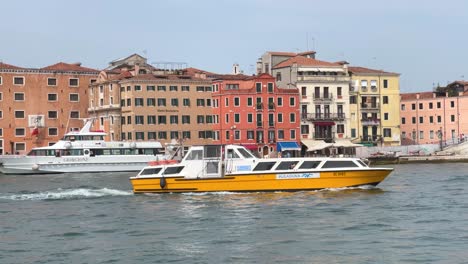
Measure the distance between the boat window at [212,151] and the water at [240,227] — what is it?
1767 millimetres

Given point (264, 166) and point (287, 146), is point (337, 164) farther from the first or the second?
point (287, 146)

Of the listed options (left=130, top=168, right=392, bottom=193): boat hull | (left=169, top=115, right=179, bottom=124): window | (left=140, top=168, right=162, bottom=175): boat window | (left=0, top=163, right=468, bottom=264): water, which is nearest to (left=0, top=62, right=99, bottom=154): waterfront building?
(left=169, top=115, right=179, bottom=124): window

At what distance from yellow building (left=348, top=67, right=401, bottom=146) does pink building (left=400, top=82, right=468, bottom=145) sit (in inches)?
234

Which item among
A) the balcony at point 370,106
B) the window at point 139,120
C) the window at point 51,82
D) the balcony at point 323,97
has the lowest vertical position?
the window at point 139,120

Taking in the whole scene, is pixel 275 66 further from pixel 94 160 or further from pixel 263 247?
pixel 263 247

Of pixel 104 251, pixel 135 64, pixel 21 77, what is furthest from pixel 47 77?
pixel 104 251

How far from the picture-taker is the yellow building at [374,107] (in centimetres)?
8400

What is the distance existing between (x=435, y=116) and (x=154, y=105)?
106 ft

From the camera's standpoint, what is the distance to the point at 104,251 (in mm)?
21859

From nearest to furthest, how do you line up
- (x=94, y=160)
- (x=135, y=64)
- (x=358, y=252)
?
(x=358, y=252) → (x=94, y=160) → (x=135, y=64)

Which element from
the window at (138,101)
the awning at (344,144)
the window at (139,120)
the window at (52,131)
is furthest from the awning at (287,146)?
the window at (52,131)

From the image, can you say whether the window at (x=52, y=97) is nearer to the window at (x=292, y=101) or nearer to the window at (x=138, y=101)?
the window at (x=138, y=101)

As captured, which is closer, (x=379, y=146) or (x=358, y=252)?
(x=358, y=252)

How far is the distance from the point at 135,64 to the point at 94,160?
19131 mm
